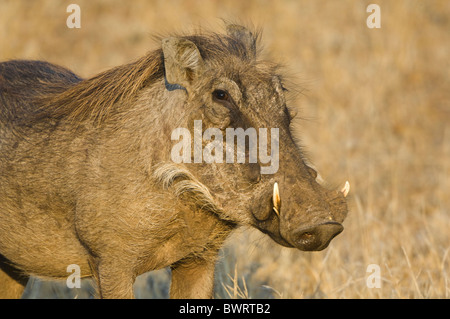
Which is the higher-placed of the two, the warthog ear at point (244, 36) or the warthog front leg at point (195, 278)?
the warthog ear at point (244, 36)

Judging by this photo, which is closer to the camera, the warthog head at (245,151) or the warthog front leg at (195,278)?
the warthog head at (245,151)

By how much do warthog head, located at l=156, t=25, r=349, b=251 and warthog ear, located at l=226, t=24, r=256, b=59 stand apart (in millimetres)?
199

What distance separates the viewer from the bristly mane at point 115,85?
333 cm

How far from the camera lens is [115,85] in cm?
347

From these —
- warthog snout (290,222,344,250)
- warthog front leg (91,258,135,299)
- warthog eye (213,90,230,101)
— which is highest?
warthog eye (213,90,230,101)

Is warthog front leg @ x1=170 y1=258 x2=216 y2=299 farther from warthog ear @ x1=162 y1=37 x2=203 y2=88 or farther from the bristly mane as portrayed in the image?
warthog ear @ x1=162 y1=37 x2=203 y2=88

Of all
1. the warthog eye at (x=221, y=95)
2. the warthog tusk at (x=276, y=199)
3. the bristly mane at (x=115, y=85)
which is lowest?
the warthog tusk at (x=276, y=199)

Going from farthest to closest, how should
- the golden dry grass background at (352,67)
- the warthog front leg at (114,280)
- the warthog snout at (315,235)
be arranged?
the golden dry grass background at (352,67) → the warthog front leg at (114,280) → the warthog snout at (315,235)

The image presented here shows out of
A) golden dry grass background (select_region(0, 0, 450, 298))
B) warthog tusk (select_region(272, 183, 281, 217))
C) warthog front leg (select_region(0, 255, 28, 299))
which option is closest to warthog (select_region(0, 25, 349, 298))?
warthog tusk (select_region(272, 183, 281, 217))

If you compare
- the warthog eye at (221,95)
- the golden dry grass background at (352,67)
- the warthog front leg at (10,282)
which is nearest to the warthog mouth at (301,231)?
the warthog eye at (221,95)

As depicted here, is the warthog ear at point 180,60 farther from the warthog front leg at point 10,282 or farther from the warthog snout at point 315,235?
the warthog front leg at point 10,282

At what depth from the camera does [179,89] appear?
3221 millimetres

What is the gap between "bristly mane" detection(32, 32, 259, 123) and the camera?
10.9ft

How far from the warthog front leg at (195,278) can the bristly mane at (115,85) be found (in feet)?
2.80
